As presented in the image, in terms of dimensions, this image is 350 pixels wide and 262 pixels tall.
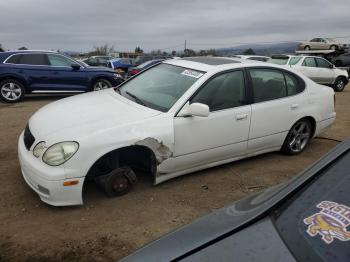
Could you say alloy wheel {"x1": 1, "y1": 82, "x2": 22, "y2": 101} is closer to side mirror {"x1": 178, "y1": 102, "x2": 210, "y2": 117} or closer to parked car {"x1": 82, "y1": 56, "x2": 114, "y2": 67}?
side mirror {"x1": 178, "y1": 102, "x2": 210, "y2": 117}

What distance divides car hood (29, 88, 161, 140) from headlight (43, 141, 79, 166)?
9 cm

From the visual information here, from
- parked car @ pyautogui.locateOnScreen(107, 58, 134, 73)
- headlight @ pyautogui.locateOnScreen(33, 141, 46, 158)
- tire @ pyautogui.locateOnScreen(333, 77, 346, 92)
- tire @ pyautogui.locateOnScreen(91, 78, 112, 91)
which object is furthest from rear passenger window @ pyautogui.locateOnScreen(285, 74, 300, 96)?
parked car @ pyautogui.locateOnScreen(107, 58, 134, 73)

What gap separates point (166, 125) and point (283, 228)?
2.61 metres

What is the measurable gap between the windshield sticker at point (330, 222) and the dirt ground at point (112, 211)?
1979 mm

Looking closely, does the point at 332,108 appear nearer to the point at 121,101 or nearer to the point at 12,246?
the point at 121,101

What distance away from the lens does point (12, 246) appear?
Answer: 3.40 metres

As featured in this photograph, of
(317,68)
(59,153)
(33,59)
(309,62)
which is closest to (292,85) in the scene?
(59,153)

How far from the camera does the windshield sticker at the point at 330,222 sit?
166cm

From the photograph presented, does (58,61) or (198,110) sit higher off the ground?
(198,110)

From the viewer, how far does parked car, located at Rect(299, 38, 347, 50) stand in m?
35.4

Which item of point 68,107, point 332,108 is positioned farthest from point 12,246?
point 332,108

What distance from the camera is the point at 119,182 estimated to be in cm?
426

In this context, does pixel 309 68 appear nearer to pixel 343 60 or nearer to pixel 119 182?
pixel 119 182

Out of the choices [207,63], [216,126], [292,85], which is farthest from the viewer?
[292,85]
